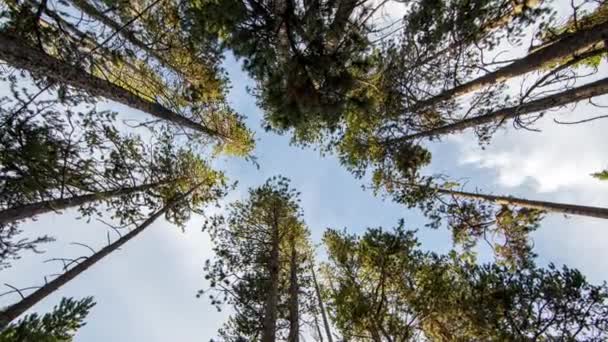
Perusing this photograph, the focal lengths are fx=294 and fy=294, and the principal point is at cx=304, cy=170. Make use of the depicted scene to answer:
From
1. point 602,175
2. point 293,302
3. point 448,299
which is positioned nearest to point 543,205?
point 602,175

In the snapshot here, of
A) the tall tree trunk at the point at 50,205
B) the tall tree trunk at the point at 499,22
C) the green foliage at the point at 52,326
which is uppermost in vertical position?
the tall tree trunk at the point at 499,22

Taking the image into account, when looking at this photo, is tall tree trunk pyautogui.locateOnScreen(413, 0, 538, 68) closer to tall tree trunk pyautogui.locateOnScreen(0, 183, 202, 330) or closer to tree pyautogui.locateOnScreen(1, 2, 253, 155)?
tree pyautogui.locateOnScreen(1, 2, 253, 155)

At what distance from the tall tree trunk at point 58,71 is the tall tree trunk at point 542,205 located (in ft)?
29.4

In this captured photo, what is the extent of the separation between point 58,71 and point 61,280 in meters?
4.33

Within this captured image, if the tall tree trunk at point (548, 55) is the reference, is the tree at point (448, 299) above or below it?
below

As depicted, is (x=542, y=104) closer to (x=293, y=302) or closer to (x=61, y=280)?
(x=293, y=302)

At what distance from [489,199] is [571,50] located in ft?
18.3

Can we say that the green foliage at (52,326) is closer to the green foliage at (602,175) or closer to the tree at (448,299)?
the tree at (448,299)

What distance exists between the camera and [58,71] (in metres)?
4.79

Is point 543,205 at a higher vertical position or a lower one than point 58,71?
lower

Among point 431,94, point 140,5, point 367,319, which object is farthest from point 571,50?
point 140,5

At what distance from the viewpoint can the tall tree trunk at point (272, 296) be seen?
6.65 m

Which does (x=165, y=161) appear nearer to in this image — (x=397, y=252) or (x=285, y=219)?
(x=285, y=219)

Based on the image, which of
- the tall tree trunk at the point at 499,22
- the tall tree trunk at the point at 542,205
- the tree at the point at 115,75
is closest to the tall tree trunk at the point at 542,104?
the tall tree trunk at the point at 499,22
